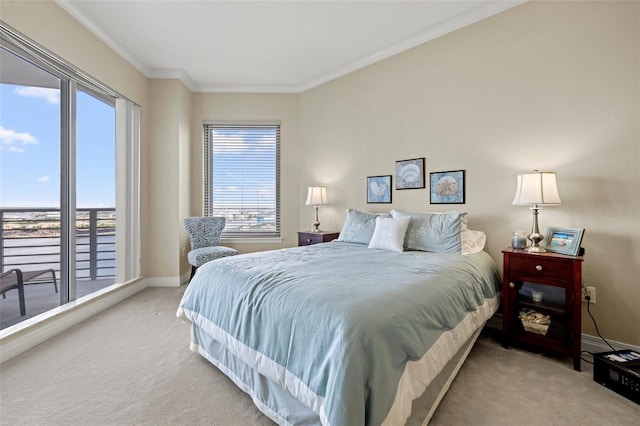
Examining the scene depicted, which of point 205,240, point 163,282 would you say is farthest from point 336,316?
point 163,282

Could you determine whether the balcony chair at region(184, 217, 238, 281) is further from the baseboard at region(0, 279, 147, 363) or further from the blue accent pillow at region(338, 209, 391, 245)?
the blue accent pillow at region(338, 209, 391, 245)

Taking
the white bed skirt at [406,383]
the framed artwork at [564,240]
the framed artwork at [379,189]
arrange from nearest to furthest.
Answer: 1. the white bed skirt at [406,383]
2. the framed artwork at [564,240]
3. the framed artwork at [379,189]

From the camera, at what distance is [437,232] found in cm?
245

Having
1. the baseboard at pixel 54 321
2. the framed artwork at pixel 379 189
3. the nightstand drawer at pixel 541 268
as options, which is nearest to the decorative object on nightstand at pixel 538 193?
the nightstand drawer at pixel 541 268

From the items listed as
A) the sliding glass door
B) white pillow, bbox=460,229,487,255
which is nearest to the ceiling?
the sliding glass door

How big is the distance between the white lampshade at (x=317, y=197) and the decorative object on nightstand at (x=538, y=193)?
2.22 meters

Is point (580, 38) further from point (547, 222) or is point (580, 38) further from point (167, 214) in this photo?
point (167, 214)

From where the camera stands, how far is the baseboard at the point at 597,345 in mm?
2012

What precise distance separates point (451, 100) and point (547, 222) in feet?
4.72

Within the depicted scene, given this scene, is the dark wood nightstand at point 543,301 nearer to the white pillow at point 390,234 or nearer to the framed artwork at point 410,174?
the white pillow at point 390,234

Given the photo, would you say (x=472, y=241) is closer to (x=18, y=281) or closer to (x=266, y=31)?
(x=266, y=31)

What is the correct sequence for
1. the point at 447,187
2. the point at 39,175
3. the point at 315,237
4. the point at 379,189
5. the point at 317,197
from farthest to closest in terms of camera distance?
the point at 317,197, the point at 315,237, the point at 379,189, the point at 447,187, the point at 39,175

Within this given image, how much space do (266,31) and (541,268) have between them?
10.8 feet

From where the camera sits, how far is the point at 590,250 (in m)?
2.15
